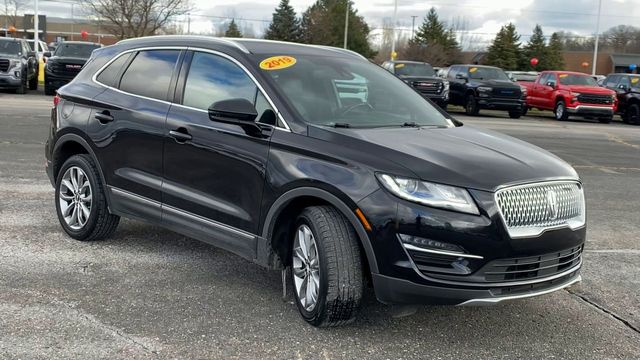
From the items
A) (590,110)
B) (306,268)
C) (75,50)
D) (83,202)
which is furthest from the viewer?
(590,110)

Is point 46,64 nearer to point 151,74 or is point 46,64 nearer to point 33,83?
point 33,83

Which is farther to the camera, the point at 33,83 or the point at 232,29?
the point at 232,29

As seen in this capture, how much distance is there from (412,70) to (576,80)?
618 cm

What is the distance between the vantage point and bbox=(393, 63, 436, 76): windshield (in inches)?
926

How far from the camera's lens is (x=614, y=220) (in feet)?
24.5

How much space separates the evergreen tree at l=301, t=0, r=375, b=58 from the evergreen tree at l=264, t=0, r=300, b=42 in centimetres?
86

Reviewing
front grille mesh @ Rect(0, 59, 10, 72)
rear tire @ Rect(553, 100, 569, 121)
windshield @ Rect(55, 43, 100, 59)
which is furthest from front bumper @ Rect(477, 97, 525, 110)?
front grille mesh @ Rect(0, 59, 10, 72)

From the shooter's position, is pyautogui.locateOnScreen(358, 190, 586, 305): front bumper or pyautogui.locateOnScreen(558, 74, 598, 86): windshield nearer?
pyautogui.locateOnScreen(358, 190, 586, 305): front bumper

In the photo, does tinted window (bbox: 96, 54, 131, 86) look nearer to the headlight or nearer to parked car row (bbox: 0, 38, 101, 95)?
Answer: the headlight

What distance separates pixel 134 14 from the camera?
3628 centimetres

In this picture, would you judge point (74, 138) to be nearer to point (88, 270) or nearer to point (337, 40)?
point (88, 270)

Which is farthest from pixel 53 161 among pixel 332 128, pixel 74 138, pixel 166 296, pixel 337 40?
pixel 337 40

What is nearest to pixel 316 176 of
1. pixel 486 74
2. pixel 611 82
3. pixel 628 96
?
pixel 486 74

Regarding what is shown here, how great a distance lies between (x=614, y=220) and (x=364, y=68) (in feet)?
12.9
